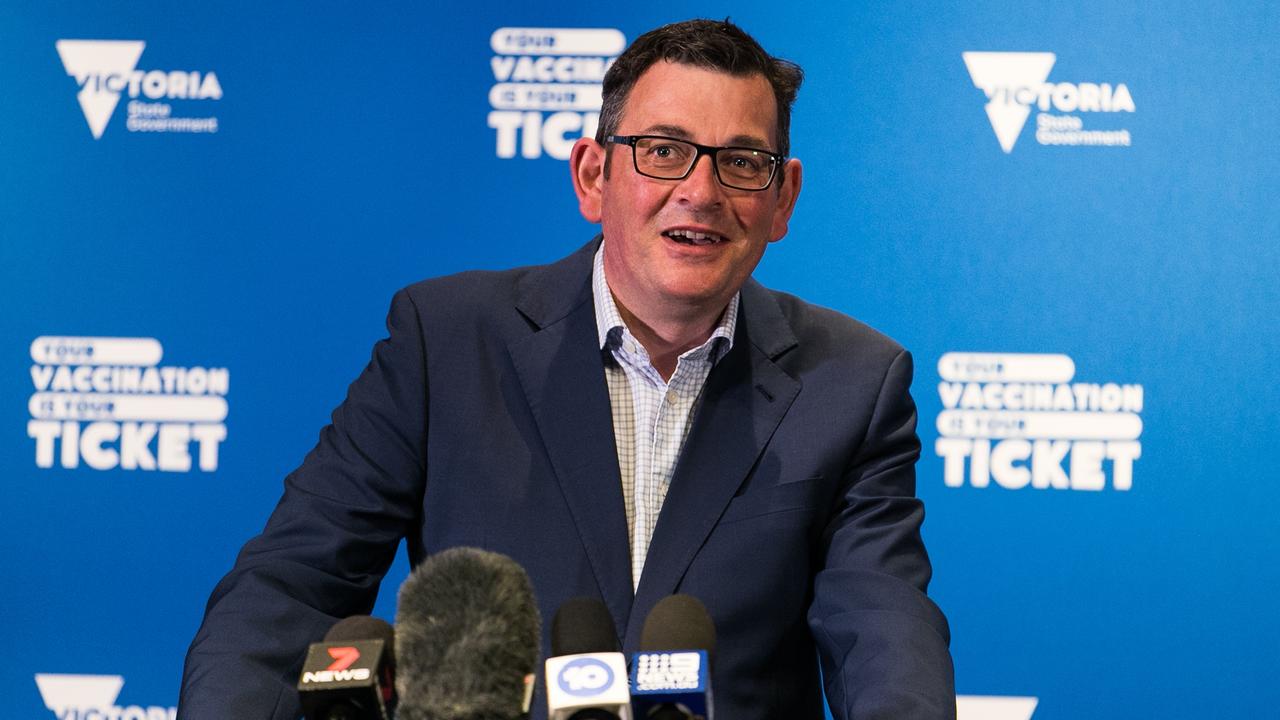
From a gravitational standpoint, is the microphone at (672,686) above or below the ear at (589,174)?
below

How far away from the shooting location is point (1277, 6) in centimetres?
305

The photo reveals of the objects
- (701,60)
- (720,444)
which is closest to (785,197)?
(701,60)

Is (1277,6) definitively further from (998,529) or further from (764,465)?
(764,465)

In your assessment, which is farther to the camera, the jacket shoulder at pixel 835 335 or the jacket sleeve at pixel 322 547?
the jacket shoulder at pixel 835 335

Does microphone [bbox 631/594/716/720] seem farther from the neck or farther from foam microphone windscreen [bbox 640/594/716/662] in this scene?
the neck

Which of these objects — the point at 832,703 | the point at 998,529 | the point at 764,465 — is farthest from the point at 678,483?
the point at 998,529

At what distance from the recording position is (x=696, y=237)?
193 centimetres

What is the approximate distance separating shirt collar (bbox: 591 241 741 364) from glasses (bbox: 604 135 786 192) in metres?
0.20

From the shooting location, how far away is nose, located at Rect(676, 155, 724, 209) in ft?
6.23

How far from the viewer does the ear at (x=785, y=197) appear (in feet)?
6.79

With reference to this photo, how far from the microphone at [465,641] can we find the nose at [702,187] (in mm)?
1033

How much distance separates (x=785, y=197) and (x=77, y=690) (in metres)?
2.28

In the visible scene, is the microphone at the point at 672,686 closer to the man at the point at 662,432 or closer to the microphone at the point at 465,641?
the microphone at the point at 465,641

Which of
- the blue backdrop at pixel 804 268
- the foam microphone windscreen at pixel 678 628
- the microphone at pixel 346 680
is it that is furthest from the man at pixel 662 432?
the blue backdrop at pixel 804 268
